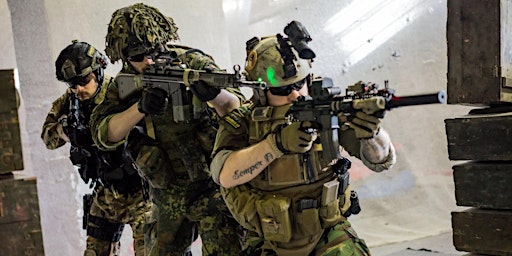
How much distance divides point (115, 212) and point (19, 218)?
19.2 inches

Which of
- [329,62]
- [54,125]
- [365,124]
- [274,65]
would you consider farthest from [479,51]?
[329,62]

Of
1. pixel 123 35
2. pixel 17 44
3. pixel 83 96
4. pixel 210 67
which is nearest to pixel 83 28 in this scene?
pixel 17 44

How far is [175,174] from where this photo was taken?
2660 mm

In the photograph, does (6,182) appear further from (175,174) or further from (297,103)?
(297,103)

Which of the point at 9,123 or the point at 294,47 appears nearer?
the point at 294,47

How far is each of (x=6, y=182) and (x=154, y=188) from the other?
97 cm

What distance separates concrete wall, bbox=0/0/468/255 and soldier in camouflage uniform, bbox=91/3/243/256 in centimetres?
163

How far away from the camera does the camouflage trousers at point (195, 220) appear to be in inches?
101

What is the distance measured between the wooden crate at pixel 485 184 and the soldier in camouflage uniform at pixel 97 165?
60.2 inches

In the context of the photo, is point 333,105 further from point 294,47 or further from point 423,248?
point 423,248

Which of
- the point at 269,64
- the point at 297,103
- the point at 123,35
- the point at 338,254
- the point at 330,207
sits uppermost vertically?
the point at 123,35

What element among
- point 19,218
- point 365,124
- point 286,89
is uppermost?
point 286,89

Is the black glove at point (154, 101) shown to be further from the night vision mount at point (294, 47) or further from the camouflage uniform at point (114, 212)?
the camouflage uniform at point (114, 212)

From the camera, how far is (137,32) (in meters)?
2.54
